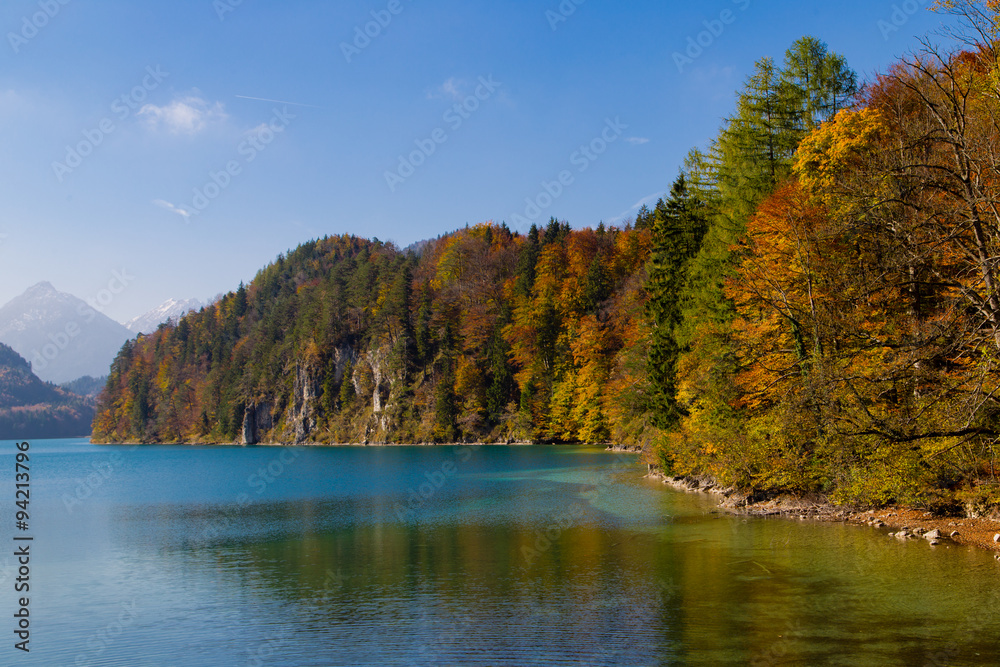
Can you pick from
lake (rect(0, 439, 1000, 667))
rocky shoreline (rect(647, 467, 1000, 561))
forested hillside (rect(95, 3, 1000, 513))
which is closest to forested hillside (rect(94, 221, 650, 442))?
forested hillside (rect(95, 3, 1000, 513))

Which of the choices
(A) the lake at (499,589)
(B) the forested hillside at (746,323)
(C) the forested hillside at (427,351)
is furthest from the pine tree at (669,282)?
(A) the lake at (499,589)

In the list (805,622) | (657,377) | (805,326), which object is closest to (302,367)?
(657,377)

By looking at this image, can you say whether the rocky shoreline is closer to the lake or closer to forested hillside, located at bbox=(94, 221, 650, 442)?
the lake

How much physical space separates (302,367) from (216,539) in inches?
3395

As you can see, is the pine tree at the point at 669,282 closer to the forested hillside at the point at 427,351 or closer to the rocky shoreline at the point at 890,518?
the forested hillside at the point at 427,351

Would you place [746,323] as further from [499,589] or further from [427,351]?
[427,351]

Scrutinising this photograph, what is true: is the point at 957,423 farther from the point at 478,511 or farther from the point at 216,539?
the point at 216,539

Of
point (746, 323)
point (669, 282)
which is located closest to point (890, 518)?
point (746, 323)

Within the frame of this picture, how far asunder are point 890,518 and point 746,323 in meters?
10.3

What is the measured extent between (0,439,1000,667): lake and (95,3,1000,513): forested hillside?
3605 millimetres

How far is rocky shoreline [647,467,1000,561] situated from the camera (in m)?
17.9

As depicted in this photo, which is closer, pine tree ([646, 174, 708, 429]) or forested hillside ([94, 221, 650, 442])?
pine tree ([646, 174, 708, 429])

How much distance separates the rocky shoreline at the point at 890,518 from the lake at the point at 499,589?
76 centimetres

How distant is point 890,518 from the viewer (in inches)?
832
